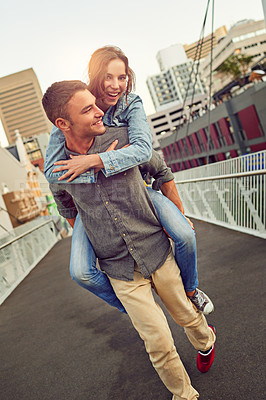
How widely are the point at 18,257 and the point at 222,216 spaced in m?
4.91

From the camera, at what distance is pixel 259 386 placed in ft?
6.23

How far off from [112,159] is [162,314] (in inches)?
33.7

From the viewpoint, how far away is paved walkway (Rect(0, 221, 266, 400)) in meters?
2.16

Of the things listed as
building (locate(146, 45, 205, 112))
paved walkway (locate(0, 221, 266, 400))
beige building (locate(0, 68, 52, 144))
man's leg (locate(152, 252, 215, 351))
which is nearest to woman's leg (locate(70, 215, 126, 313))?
man's leg (locate(152, 252, 215, 351))

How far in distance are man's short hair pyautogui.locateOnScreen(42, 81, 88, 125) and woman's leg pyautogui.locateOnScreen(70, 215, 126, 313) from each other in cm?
66

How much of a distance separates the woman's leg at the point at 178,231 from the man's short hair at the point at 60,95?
0.67m

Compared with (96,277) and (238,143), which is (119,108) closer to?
(96,277)

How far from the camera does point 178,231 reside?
5.89ft

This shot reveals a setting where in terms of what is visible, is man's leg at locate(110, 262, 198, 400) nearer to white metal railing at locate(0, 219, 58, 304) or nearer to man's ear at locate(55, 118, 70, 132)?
man's ear at locate(55, 118, 70, 132)

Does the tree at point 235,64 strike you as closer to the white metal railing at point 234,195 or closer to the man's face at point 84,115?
the white metal railing at point 234,195

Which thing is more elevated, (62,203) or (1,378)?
(62,203)

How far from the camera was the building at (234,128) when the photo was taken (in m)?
27.7

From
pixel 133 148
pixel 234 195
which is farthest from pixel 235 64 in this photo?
pixel 133 148

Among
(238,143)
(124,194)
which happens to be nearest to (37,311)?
(124,194)
